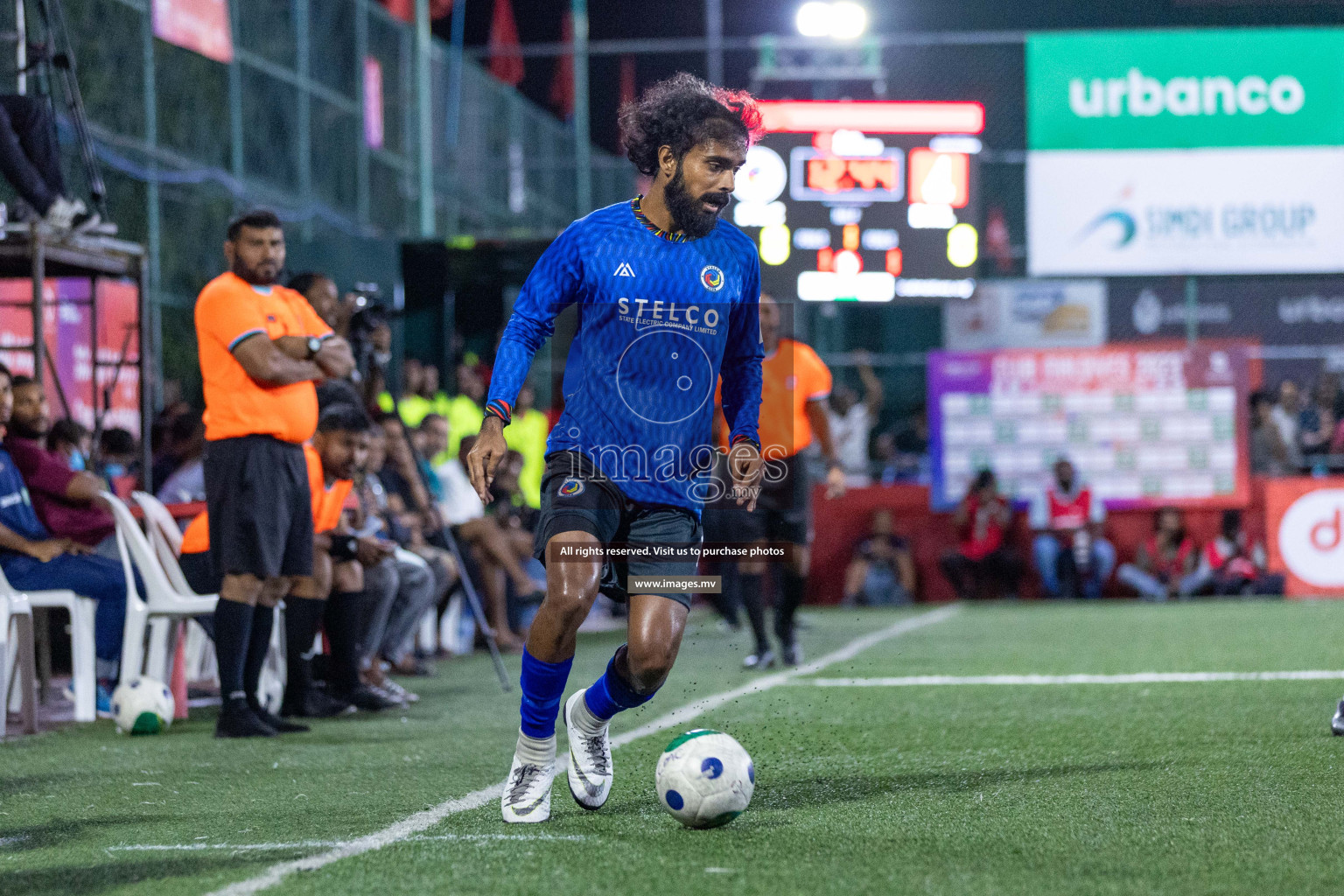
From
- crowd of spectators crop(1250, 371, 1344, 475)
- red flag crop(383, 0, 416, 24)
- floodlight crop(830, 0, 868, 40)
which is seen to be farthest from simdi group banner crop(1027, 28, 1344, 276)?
red flag crop(383, 0, 416, 24)

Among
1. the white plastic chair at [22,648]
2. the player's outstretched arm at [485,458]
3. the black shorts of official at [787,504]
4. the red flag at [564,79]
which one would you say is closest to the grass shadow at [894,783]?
the player's outstretched arm at [485,458]

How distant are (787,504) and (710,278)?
5.00 m

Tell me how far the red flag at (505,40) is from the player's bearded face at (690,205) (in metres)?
16.8

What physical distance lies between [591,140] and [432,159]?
4.03 m

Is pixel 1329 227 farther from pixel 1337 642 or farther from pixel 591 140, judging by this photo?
pixel 591 140

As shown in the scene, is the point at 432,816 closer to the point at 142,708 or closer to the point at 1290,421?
the point at 142,708

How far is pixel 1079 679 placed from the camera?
8203 millimetres

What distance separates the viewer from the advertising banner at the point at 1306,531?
53.5 ft

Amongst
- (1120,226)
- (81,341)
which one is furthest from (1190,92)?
(81,341)

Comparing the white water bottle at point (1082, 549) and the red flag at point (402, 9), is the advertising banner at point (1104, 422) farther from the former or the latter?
the red flag at point (402, 9)

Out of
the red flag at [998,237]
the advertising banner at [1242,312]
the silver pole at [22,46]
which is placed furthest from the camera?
the advertising banner at [1242,312]

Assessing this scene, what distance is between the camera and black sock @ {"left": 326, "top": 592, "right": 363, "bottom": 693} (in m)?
7.47

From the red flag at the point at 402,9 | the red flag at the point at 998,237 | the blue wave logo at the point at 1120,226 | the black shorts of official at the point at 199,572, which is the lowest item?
the black shorts of official at the point at 199,572

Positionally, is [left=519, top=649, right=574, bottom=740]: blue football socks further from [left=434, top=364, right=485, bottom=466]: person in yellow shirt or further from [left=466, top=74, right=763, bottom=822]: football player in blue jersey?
[left=434, top=364, right=485, bottom=466]: person in yellow shirt
